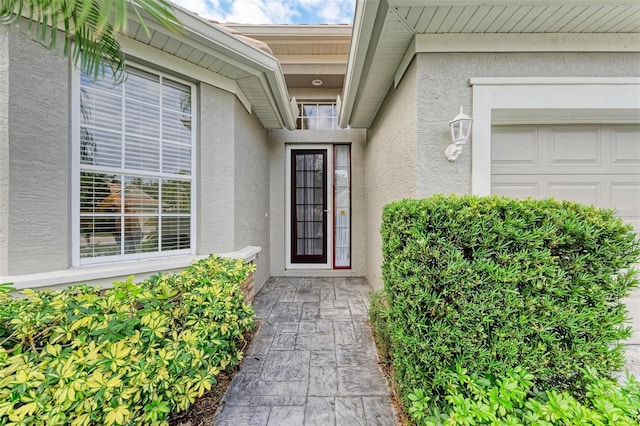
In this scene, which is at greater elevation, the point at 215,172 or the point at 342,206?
the point at 215,172

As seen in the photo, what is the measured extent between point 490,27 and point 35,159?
15.7 feet

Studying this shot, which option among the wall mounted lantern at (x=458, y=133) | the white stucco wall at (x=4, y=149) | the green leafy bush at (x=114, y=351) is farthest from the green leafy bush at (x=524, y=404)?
the white stucco wall at (x=4, y=149)

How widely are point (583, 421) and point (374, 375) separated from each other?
1.58 metres

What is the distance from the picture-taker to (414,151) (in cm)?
304

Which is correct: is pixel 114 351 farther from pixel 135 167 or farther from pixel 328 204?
pixel 328 204

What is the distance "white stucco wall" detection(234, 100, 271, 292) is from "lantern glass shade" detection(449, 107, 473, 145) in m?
3.03

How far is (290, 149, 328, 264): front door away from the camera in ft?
21.5

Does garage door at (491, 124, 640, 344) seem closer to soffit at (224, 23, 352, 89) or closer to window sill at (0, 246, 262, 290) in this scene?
window sill at (0, 246, 262, 290)

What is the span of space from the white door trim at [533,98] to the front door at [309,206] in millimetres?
3979

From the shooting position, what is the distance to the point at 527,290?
1803 millimetres

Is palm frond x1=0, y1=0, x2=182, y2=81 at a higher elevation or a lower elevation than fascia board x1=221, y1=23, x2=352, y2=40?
lower

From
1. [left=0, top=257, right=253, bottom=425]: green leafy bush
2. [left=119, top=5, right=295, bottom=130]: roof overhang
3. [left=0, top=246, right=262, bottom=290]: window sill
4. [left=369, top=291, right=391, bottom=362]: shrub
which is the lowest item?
[left=369, top=291, right=391, bottom=362]: shrub

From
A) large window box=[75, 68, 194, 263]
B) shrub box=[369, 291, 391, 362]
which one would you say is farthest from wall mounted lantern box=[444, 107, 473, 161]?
large window box=[75, 68, 194, 263]

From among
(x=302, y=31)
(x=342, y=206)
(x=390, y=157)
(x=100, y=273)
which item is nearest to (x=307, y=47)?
(x=302, y=31)
